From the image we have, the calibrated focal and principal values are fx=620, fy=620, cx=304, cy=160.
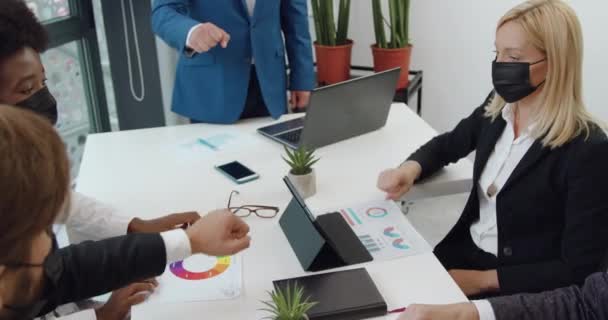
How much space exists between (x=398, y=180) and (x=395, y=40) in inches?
57.3

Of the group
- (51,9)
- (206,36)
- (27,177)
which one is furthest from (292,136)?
(51,9)

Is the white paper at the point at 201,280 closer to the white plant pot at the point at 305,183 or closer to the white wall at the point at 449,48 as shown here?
the white plant pot at the point at 305,183

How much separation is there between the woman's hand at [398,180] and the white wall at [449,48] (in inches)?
64.3

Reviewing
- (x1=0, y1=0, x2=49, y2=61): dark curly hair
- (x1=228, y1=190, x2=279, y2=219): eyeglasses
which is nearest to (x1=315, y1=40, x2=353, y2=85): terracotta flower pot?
(x1=228, y1=190, x2=279, y2=219): eyeglasses

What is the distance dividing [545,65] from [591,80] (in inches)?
59.9

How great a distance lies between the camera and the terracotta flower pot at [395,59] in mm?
3039

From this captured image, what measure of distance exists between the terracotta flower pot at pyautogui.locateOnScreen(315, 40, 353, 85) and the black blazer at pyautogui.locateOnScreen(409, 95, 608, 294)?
1411 millimetres

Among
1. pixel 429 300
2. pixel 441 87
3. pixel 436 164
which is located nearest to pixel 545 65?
pixel 436 164

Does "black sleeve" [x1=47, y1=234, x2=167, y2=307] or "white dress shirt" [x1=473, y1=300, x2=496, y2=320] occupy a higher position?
"black sleeve" [x1=47, y1=234, x2=167, y2=307]

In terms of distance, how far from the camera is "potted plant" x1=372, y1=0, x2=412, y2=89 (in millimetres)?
3002

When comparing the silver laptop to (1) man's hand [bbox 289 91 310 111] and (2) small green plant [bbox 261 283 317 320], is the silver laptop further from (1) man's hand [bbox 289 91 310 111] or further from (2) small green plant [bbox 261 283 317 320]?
(2) small green plant [bbox 261 283 317 320]

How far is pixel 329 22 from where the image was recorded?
9.90ft

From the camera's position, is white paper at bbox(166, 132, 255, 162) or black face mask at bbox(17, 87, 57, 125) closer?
black face mask at bbox(17, 87, 57, 125)

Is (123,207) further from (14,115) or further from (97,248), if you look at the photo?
(14,115)
